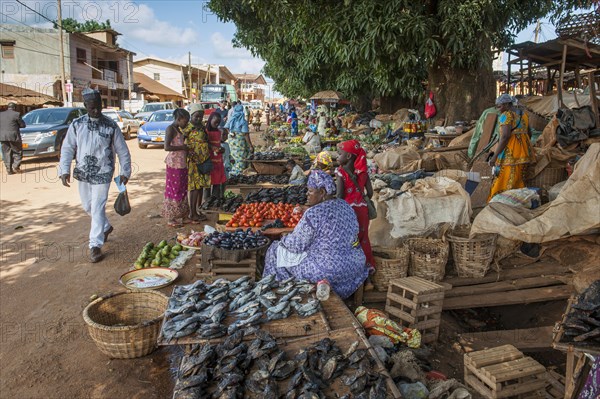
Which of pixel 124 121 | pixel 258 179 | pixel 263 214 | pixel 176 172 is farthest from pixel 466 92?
pixel 124 121

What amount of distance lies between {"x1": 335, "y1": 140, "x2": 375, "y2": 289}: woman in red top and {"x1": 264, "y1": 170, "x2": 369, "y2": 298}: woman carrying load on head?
565 millimetres

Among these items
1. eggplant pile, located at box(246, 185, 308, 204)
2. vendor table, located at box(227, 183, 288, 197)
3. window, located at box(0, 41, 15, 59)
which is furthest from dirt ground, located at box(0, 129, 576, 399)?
window, located at box(0, 41, 15, 59)

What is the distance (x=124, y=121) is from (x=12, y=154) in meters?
10.1

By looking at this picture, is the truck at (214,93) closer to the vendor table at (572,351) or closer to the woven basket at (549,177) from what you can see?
the woven basket at (549,177)

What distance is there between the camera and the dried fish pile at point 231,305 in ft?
10.2

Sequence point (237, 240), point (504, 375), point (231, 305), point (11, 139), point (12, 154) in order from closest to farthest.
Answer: point (504, 375)
point (231, 305)
point (237, 240)
point (11, 139)
point (12, 154)

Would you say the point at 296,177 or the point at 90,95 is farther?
the point at 296,177

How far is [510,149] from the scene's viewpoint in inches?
234

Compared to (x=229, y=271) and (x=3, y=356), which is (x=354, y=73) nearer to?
(x=229, y=271)

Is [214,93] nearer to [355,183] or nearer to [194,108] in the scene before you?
[194,108]

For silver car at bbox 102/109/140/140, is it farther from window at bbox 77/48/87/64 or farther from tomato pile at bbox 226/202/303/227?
tomato pile at bbox 226/202/303/227

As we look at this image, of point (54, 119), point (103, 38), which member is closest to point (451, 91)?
point (54, 119)

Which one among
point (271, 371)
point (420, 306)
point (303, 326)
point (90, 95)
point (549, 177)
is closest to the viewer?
point (271, 371)

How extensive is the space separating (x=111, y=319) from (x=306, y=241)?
1839 millimetres
